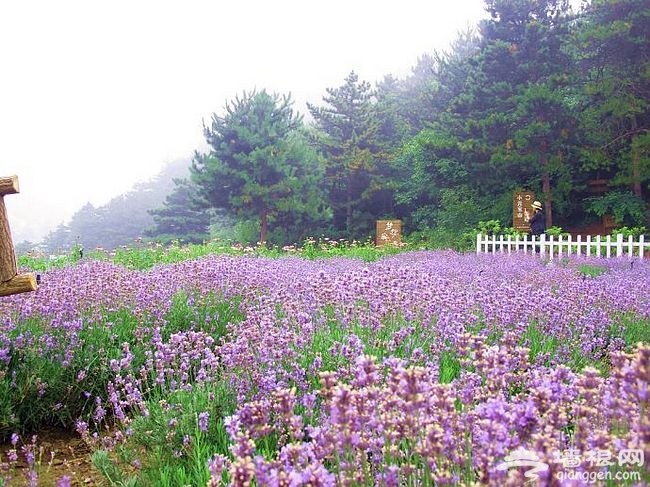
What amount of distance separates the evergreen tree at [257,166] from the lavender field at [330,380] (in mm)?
14284

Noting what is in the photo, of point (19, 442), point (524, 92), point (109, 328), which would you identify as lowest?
point (19, 442)

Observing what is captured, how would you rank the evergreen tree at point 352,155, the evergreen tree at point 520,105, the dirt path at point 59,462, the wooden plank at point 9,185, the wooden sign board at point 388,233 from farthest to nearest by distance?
the evergreen tree at point 352,155 → the wooden sign board at point 388,233 → the evergreen tree at point 520,105 → the wooden plank at point 9,185 → the dirt path at point 59,462

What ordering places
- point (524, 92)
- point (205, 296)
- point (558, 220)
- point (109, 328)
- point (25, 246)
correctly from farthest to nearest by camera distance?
point (25, 246) < point (558, 220) < point (524, 92) < point (205, 296) < point (109, 328)

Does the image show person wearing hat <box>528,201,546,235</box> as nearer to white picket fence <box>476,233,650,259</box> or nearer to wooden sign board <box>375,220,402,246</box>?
white picket fence <box>476,233,650,259</box>

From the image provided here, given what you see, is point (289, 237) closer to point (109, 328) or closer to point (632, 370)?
point (109, 328)

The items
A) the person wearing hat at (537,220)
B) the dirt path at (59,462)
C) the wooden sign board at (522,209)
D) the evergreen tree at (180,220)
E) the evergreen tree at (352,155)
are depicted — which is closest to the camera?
the dirt path at (59,462)

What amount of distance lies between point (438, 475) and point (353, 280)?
2.77 m

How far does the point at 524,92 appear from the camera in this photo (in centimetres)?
1652

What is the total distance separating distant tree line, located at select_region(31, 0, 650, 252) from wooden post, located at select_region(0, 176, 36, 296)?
1543cm

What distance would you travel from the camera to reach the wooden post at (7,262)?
111 inches

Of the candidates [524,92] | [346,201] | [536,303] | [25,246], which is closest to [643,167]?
[524,92]

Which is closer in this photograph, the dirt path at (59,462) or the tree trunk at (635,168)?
the dirt path at (59,462)

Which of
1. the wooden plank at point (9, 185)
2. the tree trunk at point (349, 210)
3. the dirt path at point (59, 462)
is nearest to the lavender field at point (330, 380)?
the dirt path at point (59, 462)

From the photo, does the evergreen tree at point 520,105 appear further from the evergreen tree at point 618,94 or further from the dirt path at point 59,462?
the dirt path at point 59,462
